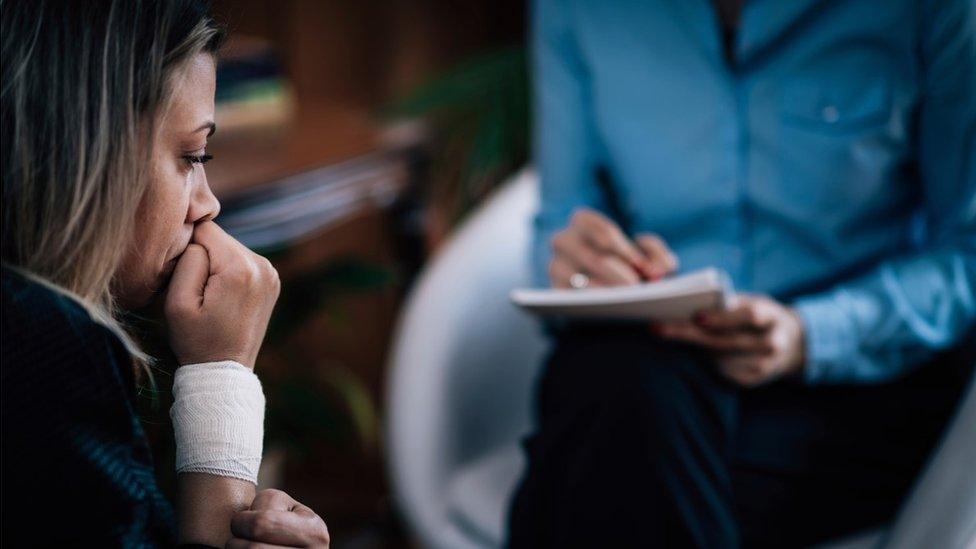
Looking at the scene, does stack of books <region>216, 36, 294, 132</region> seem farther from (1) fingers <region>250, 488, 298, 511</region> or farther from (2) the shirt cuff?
(1) fingers <region>250, 488, 298, 511</region>

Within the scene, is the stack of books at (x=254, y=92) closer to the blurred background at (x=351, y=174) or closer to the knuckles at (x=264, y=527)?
the blurred background at (x=351, y=174)

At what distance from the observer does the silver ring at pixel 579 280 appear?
1007 millimetres

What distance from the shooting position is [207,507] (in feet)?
1.47

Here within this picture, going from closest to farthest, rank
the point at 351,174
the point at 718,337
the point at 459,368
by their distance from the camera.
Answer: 1. the point at 718,337
2. the point at 459,368
3. the point at 351,174

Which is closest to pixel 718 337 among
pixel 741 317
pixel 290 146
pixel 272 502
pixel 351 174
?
pixel 741 317

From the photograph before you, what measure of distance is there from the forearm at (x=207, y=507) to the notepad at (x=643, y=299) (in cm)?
45

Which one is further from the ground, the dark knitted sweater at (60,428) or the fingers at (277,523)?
the dark knitted sweater at (60,428)

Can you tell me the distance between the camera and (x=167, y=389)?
47 centimetres

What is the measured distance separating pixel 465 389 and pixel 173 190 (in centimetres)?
73

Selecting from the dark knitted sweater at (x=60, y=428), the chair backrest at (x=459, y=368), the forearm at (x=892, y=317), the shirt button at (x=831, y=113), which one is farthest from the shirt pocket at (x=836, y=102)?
the dark knitted sweater at (x=60, y=428)

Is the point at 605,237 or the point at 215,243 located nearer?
the point at 215,243

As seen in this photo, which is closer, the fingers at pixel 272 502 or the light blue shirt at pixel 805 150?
the fingers at pixel 272 502

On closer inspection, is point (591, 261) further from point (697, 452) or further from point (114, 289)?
point (114, 289)

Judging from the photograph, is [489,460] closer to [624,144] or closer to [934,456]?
[624,144]
